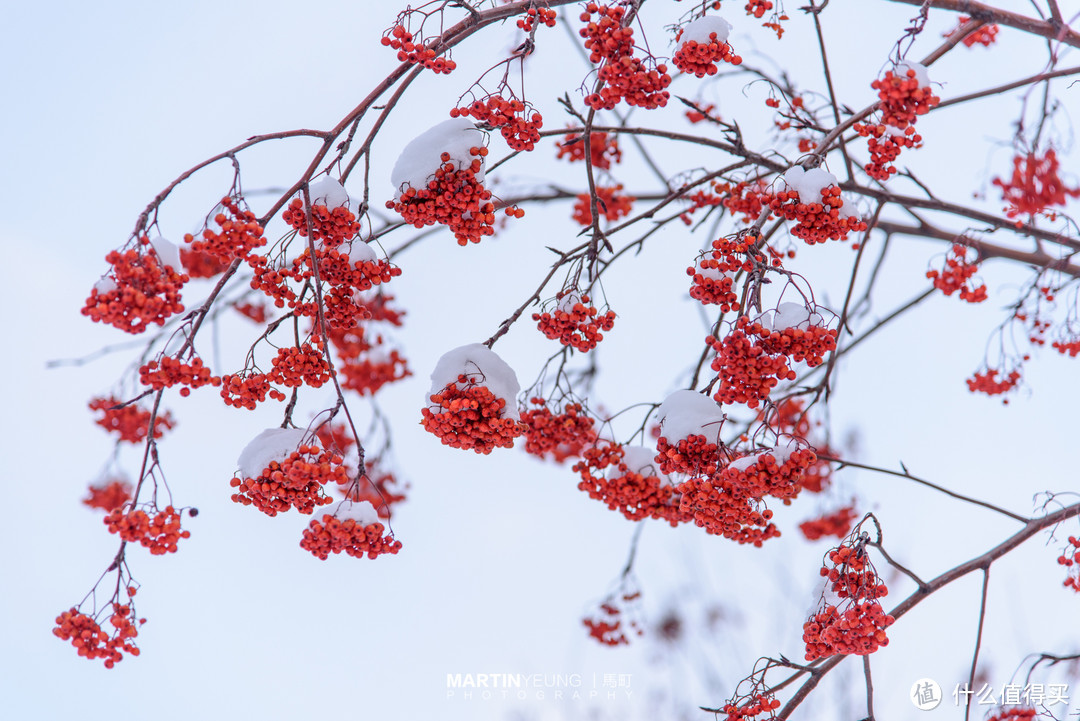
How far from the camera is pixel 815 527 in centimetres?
294

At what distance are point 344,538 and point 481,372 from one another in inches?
16.3

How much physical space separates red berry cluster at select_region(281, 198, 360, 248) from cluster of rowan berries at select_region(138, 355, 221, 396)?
31 cm

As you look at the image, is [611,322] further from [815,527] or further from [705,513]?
[815,527]

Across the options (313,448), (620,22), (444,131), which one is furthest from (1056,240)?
(313,448)

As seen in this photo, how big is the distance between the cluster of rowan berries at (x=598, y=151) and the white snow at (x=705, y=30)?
2.99 ft

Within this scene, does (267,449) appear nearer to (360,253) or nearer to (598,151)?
(360,253)

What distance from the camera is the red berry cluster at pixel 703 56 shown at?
150 cm

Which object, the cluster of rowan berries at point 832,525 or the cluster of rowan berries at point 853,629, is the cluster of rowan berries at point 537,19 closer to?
the cluster of rowan berries at point 853,629

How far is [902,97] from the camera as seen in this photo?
4.33 ft

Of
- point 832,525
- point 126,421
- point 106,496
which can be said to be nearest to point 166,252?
point 126,421

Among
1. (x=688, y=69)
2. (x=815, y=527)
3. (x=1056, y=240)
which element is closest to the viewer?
(x=688, y=69)

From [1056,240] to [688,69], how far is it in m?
1.30

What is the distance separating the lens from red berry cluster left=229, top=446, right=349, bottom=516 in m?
1.43

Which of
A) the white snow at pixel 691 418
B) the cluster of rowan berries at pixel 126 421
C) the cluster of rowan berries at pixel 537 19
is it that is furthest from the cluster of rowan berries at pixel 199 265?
the white snow at pixel 691 418
